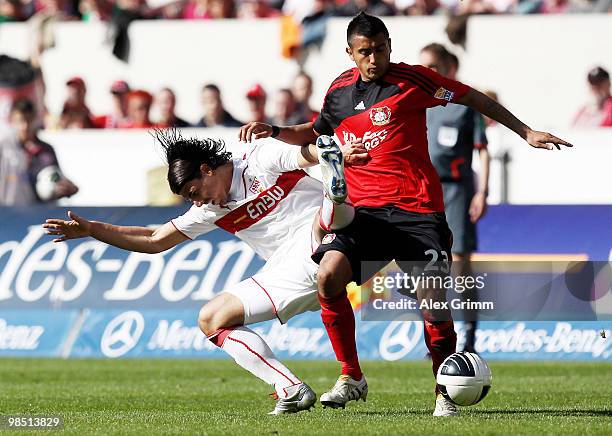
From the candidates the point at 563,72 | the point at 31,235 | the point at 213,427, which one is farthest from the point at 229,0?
the point at 213,427

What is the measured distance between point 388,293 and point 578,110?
193 inches

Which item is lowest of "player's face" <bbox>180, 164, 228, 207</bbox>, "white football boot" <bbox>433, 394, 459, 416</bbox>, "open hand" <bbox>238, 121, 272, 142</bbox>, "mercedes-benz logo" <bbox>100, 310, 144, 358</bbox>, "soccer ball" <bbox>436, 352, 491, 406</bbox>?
"mercedes-benz logo" <bbox>100, 310, 144, 358</bbox>

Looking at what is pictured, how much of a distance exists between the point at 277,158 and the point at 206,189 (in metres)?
0.53

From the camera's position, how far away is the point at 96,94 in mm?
19750

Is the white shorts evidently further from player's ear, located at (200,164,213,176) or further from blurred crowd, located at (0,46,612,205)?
blurred crowd, located at (0,46,612,205)

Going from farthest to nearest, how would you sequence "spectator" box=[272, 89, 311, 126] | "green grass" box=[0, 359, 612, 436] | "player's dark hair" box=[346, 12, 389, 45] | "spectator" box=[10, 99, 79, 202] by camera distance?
1. "spectator" box=[272, 89, 311, 126]
2. "spectator" box=[10, 99, 79, 202]
3. "player's dark hair" box=[346, 12, 389, 45]
4. "green grass" box=[0, 359, 612, 436]

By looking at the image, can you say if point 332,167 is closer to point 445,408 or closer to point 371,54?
point 371,54

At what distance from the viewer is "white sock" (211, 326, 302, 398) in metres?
8.44

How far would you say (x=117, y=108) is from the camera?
18062 mm

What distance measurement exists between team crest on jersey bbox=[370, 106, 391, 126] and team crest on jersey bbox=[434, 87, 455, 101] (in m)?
0.32

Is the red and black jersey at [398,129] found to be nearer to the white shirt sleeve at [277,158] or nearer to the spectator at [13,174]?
the white shirt sleeve at [277,158]

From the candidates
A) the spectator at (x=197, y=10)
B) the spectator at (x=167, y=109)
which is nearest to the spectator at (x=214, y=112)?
the spectator at (x=167, y=109)

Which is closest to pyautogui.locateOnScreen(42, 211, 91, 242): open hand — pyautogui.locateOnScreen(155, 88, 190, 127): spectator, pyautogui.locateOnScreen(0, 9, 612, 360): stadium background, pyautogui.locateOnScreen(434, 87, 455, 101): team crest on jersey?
pyautogui.locateOnScreen(434, 87, 455, 101): team crest on jersey

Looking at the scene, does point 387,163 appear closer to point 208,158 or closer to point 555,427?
point 208,158
